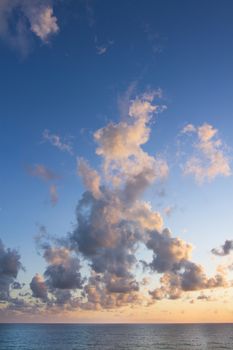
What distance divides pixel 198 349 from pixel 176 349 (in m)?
8.91

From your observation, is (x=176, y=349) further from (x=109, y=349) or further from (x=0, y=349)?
(x=0, y=349)

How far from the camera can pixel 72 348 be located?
5487 inches

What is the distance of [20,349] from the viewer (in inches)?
5477

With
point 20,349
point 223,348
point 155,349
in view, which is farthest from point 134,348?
point 20,349

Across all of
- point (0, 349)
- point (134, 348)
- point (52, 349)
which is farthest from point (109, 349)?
point (0, 349)

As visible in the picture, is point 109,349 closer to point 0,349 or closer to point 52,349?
point 52,349

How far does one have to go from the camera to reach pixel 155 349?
13212 centimetres

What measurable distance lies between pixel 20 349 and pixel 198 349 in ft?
229

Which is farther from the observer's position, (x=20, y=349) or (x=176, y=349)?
(x=20, y=349)

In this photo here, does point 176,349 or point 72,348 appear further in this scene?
point 72,348

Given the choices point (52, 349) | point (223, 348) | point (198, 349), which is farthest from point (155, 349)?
point (52, 349)

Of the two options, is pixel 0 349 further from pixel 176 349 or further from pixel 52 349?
pixel 176 349

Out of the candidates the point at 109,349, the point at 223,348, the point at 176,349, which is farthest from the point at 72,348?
the point at 223,348

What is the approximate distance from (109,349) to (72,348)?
16635 mm
